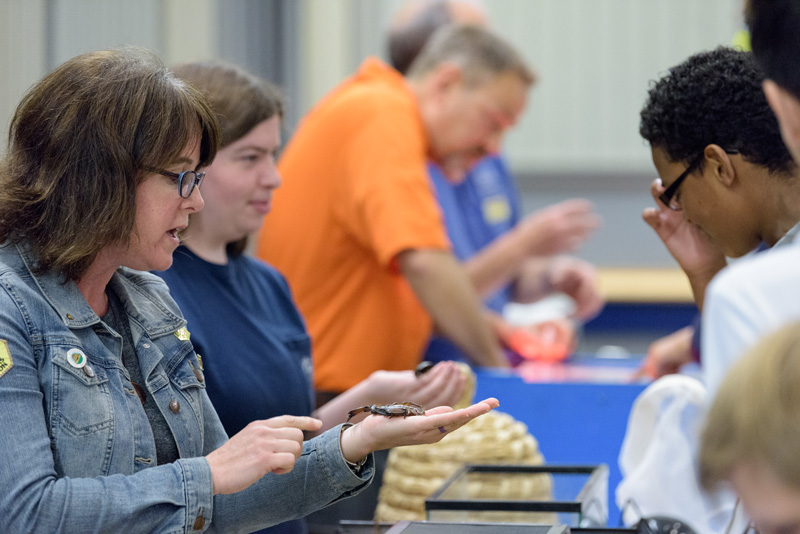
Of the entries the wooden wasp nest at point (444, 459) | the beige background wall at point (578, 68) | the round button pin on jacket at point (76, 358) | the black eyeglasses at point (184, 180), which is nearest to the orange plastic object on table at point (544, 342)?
the wooden wasp nest at point (444, 459)

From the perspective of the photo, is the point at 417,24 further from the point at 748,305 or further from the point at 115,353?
the point at 748,305

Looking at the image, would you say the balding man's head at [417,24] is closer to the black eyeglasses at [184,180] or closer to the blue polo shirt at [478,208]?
the blue polo shirt at [478,208]

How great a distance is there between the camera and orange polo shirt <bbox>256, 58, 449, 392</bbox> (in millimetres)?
2469

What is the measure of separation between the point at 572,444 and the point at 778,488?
Result: 5.94 feet

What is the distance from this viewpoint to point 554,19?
5.08 m

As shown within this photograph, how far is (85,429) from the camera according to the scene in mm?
1052

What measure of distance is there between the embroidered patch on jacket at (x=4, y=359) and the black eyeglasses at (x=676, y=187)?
0.94m

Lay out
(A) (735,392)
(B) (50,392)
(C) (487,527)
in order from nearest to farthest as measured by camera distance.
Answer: (A) (735,392) → (B) (50,392) → (C) (487,527)

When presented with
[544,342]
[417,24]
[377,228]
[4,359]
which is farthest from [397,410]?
[417,24]

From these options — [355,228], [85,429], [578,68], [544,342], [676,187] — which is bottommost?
[544,342]

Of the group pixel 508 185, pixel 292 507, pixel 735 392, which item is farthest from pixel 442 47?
pixel 735 392

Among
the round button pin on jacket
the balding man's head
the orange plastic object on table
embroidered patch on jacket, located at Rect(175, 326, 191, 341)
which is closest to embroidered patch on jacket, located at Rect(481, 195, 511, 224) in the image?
the orange plastic object on table

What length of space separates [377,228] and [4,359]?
1.49m

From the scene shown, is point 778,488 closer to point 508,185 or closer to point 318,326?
point 318,326
